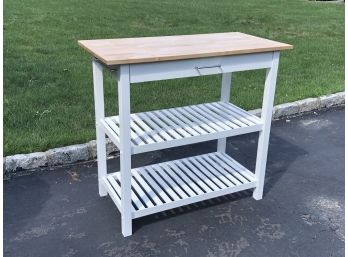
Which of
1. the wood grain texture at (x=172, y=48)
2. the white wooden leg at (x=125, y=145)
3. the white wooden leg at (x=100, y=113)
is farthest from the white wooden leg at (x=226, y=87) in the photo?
the white wooden leg at (x=125, y=145)

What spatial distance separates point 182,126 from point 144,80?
1.91 ft

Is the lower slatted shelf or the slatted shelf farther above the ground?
the slatted shelf

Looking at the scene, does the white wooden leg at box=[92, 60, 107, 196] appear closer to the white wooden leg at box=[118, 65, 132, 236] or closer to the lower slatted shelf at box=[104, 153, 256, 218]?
the lower slatted shelf at box=[104, 153, 256, 218]

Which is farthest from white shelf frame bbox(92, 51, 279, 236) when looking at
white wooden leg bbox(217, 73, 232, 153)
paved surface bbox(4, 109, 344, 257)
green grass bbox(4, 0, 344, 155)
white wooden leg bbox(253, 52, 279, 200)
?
green grass bbox(4, 0, 344, 155)

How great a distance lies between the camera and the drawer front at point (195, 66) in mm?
2266

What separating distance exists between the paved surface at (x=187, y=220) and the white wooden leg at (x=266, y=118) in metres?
0.15

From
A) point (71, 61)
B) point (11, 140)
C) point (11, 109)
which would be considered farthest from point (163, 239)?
point (71, 61)

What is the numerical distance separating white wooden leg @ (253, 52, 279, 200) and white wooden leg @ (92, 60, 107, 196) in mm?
1036

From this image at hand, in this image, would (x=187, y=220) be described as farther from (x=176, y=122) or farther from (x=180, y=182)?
(x=176, y=122)

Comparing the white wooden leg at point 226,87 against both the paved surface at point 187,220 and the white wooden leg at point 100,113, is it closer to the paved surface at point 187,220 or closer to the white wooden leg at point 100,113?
the paved surface at point 187,220

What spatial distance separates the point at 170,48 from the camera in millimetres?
2445

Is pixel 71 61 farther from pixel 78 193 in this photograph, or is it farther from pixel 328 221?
pixel 328 221

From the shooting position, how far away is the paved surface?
102 inches

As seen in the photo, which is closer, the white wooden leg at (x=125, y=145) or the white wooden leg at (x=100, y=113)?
the white wooden leg at (x=125, y=145)
